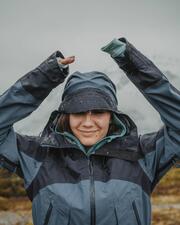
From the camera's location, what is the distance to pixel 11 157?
5328 millimetres

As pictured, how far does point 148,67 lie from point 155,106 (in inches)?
17.1

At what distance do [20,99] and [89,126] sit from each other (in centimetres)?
83

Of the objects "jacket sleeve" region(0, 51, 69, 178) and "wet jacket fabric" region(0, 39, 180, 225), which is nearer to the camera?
"wet jacket fabric" region(0, 39, 180, 225)

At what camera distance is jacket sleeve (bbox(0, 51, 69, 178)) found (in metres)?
5.29

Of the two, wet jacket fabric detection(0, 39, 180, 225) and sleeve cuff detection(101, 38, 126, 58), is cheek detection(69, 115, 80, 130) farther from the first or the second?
sleeve cuff detection(101, 38, 126, 58)

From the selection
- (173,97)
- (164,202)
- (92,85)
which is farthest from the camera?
(164,202)

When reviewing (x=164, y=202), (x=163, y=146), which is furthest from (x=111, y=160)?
(x=164, y=202)

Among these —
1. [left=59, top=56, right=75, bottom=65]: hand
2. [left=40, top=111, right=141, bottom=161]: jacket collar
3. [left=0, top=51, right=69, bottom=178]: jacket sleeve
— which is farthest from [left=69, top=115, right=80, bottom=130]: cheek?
[left=59, top=56, right=75, bottom=65]: hand

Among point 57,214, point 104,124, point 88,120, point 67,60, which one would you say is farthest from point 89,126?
point 57,214

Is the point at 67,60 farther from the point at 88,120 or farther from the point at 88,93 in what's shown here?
the point at 88,120

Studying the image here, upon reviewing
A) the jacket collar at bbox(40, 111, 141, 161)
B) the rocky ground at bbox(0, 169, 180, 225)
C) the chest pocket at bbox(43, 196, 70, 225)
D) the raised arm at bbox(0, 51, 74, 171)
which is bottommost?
the rocky ground at bbox(0, 169, 180, 225)

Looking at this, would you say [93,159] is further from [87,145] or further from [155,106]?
[155,106]

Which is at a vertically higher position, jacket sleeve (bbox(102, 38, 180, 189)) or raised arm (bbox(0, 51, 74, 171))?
raised arm (bbox(0, 51, 74, 171))

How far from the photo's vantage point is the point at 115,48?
522 cm
